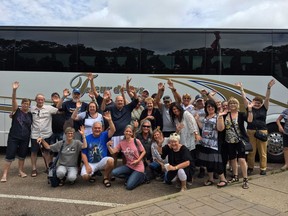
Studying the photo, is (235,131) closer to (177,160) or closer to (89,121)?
(177,160)

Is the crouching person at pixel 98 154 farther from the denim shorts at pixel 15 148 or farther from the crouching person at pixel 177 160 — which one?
the denim shorts at pixel 15 148

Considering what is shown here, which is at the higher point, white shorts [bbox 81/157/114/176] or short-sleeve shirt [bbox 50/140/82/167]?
short-sleeve shirt [bbox 50/140/82/167]

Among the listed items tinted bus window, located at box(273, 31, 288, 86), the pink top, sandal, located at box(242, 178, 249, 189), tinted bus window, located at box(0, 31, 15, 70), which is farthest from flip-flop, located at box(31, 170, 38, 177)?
tinted bus window, located at box(273, 31, 288, 86)

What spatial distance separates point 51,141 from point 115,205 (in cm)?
258

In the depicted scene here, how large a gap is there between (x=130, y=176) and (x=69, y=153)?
4.02ft

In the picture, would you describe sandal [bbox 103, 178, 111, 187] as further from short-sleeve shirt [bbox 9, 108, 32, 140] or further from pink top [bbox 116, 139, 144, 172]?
short-sleeve shirt [bbox 9, 108, 32, 140]

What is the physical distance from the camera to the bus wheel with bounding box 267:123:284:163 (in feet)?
23.6

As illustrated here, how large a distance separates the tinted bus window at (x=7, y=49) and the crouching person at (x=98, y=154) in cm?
366

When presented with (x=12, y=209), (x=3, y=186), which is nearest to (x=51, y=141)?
(x=3, y=186)

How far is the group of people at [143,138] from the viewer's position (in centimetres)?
513

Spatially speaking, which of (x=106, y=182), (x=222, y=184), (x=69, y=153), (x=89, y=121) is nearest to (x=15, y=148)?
(x=69, y=153)

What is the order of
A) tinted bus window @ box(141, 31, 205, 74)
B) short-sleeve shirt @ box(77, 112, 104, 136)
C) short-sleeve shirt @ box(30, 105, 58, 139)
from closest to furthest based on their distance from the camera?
short-sleeve shirt @ box(77, 112, 104, 136), short-sleeve shirt @ box(30, 105, 58, 139), tinted bus window @ box(141, 31, 205, 74)

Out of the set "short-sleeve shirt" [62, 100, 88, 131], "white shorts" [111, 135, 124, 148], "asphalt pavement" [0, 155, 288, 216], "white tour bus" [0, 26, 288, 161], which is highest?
"white tour bus" [0, 26, 288, 161]

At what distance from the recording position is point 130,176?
17.4ft
